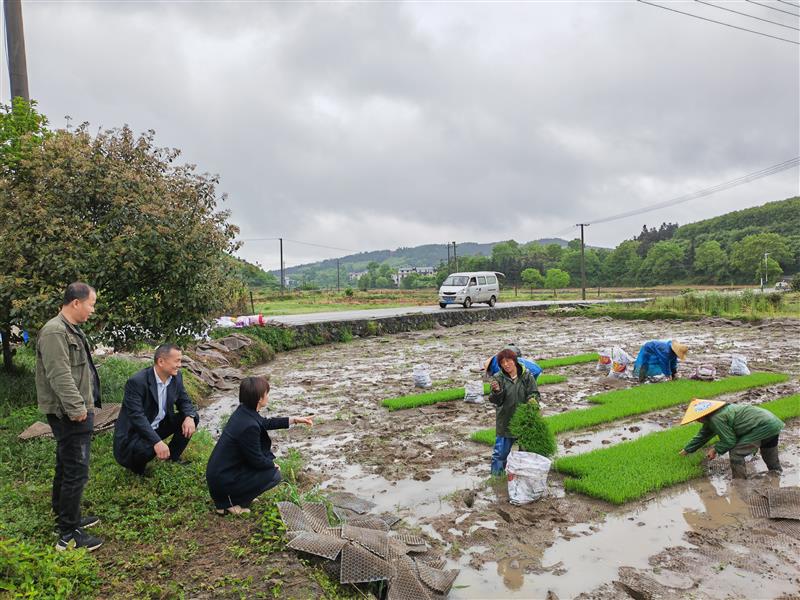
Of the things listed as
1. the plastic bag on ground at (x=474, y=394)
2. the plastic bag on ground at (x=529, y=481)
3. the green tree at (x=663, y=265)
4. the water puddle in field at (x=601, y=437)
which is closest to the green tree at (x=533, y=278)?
the green tree at (x=663, y=265)

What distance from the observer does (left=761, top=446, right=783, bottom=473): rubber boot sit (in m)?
5.89

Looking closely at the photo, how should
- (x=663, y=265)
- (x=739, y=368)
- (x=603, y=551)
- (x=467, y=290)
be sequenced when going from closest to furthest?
(x=603, y=551) < (x=739, y=368) < (x=467, y=290) < (x=663, y=265)

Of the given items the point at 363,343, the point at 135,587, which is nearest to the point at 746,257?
the point at 363,343

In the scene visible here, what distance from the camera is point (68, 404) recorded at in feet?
12.7

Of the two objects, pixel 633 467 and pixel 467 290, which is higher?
pixel 467 290

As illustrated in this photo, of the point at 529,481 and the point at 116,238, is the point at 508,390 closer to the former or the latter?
the point at 529,481

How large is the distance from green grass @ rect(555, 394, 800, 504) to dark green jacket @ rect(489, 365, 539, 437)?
939mm

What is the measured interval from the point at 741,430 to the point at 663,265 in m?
81.6

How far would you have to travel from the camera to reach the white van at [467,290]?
28.7m

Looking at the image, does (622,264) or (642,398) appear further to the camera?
(622,264)

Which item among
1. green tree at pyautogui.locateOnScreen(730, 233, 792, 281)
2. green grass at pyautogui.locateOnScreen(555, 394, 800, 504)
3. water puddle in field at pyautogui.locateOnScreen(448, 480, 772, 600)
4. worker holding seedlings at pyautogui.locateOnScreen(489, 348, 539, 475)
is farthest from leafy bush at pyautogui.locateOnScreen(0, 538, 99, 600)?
green tree at pyautogui.locateOnScreen(730, 233, 792, 281)

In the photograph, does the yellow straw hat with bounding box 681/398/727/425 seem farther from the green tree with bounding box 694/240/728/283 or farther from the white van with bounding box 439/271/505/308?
the green tree with bounding box 694/240/728/283

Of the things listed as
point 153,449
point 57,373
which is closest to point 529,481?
point 153,449

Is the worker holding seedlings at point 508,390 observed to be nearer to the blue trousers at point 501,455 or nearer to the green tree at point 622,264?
the blue trousers at point 501,455
